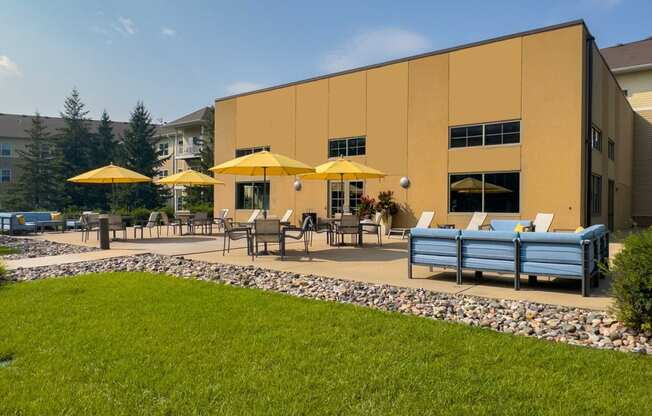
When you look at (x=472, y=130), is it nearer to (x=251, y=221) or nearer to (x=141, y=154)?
(x=251, y=221)

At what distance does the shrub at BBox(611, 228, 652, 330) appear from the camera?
4582mm

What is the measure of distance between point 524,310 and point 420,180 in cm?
1297

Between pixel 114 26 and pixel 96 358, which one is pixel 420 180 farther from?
pixel 96 358

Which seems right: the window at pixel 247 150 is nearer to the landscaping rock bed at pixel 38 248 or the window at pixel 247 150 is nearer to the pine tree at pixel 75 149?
the landscaping rock bed at pixel 38 248

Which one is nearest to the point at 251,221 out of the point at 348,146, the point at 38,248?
the point at 38,248

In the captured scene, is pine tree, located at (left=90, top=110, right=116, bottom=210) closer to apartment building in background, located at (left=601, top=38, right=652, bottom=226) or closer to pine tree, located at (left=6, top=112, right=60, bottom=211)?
pine tree, located at (left=6, top=112, right=60, bottom=211)

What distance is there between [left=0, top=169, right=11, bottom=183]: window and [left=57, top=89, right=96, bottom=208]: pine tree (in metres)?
8.96

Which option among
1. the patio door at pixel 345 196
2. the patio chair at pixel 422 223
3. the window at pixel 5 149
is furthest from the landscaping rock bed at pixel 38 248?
the window at pixel 5 149

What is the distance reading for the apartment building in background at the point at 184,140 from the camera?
1603 inches

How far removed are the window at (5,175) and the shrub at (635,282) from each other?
55871mm

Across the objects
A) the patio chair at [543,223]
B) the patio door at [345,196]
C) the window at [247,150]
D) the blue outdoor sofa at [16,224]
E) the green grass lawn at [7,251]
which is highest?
the window at [247,150]

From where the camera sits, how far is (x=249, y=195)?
24.8m

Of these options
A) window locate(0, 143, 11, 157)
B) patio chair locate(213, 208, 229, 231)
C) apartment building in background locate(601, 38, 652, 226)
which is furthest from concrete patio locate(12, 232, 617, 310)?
window locate(0, 143, 11, 157)

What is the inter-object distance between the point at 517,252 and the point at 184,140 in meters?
39.6
